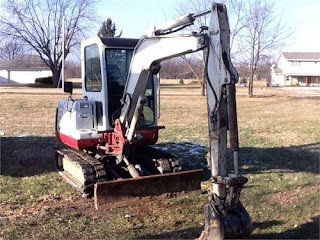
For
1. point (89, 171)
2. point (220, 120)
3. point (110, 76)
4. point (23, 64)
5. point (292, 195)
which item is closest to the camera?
point (220, 120)

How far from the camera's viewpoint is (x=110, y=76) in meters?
8.12

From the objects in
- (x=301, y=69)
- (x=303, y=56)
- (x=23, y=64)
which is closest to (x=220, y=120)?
(x=23, y=64)

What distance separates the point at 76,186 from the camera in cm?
802

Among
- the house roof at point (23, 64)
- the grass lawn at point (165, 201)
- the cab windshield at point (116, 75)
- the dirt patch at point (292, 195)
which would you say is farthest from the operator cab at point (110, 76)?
the house roof at point (23, 64)

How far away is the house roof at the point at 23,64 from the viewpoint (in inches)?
3083

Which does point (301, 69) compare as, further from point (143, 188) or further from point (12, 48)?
point (143, 188)

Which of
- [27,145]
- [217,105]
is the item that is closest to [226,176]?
[217,105]

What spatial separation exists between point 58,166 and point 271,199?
467cm

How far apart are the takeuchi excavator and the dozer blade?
15 mm

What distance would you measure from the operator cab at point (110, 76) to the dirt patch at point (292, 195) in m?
2.63

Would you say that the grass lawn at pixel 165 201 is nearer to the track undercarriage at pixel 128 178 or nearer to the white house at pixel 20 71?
the track undercarriage at pixel 128 178

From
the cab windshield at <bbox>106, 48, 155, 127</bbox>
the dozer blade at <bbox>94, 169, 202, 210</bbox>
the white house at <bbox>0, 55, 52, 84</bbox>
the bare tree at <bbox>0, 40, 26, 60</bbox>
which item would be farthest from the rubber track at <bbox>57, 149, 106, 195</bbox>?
the white house at <bbox>0, 55, 52, 84</bbox>

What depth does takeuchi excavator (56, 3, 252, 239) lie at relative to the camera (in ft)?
17.1

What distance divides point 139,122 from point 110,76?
1083 mm
